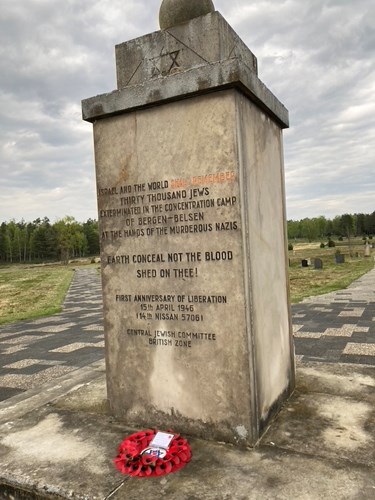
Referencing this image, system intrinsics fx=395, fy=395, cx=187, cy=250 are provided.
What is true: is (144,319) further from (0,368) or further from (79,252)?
(79,252)

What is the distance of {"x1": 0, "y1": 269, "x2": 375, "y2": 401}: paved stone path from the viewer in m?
5.89

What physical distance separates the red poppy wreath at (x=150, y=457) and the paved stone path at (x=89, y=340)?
300 centimetres

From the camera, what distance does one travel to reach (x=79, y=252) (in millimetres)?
103125

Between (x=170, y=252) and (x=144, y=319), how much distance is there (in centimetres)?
60

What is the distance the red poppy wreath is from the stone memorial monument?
32 cm

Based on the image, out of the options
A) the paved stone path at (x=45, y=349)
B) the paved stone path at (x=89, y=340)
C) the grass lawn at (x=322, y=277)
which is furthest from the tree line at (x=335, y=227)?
the paved stone path at (x=45, y=349)

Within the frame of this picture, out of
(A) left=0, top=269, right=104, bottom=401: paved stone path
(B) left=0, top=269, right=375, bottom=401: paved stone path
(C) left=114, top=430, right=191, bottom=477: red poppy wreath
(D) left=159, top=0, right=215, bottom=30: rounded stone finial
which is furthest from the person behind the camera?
(B) left=0, top=269, right=375, bottom=401: paved stone path

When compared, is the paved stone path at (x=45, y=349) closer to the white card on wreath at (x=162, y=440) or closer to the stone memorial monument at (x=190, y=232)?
the stone memorial monument at (x=190, y=232)

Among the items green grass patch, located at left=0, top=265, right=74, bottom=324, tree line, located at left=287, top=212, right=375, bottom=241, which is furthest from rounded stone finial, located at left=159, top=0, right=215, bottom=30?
tree line, located at left=287, top=212, right=375, bottom=241

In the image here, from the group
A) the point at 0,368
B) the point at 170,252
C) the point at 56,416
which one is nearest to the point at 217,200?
the point at 170,252

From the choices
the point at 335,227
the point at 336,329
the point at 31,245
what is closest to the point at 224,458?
the point at 336,329

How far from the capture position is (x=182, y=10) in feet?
10.1

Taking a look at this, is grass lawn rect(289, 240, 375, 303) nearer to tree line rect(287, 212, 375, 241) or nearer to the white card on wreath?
the white card on wreath

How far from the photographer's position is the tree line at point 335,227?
109 m
